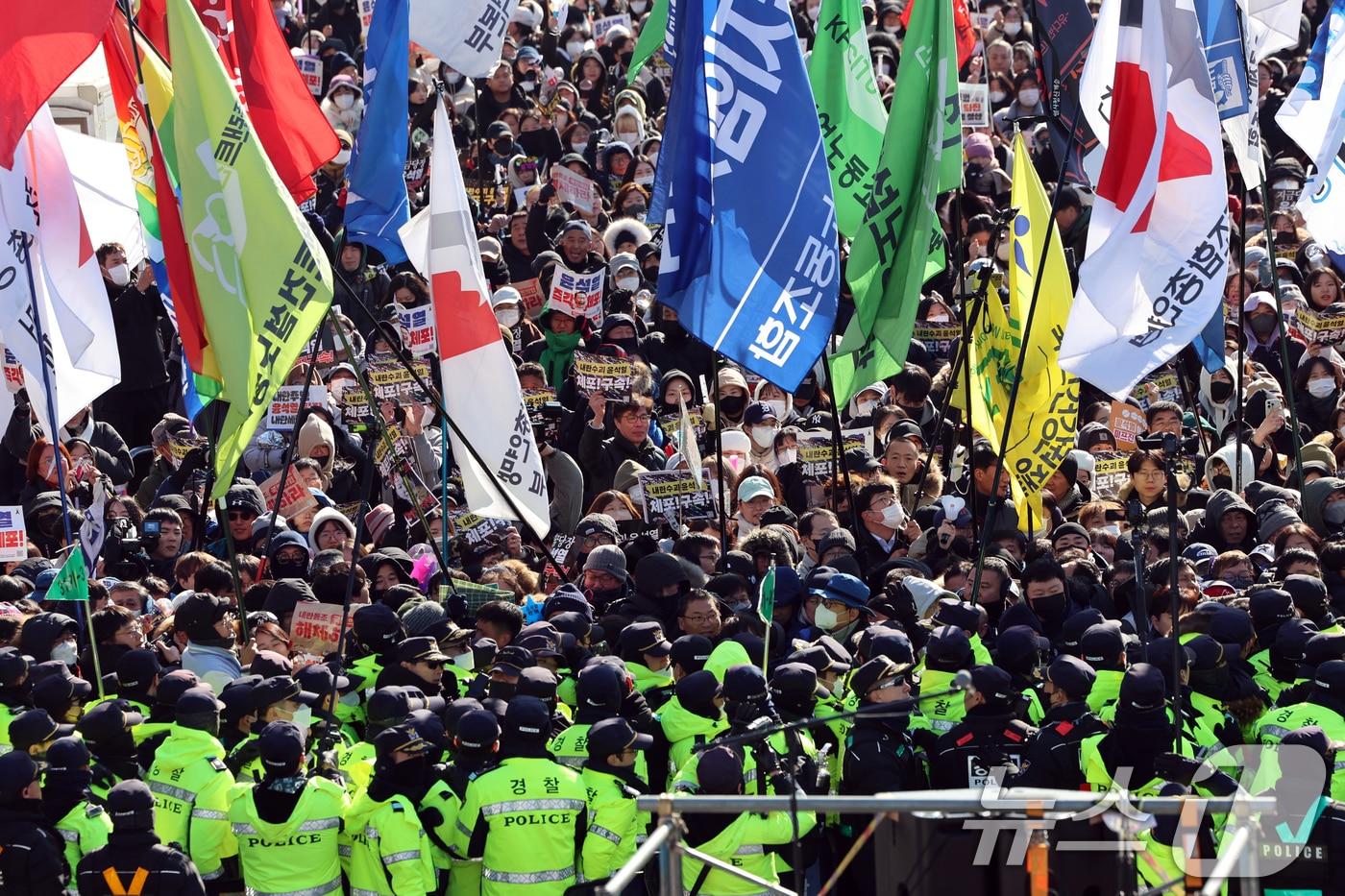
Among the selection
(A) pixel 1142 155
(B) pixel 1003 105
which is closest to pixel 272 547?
(A) pixel 1142 155

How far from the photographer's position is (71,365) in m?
11.8

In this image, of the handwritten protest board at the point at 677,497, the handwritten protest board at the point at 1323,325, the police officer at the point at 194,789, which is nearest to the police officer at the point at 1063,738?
the police officer at the point at 194,789

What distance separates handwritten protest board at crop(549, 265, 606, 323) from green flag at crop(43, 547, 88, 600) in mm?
5659

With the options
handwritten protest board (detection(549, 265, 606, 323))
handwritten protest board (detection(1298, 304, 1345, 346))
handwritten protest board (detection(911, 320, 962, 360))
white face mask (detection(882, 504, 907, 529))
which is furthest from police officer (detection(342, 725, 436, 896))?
handwritten protest board (detection(1298, 304, 1345, 346))

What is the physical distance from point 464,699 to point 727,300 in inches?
116

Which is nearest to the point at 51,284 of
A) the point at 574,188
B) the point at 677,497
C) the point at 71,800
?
the point at 71,800

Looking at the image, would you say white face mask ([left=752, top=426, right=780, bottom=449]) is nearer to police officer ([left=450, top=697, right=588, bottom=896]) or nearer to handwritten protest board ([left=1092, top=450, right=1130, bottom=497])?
handwritten protest board ([left=1092, top=450, right=1130, bottom=497])

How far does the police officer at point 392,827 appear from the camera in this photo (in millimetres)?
8805

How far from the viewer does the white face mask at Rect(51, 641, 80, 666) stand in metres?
10.8

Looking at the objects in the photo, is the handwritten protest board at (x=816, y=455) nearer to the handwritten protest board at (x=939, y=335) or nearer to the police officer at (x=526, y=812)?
the handwritten protest board at (x=939, y=335)

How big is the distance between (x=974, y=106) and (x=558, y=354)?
4.97 meters

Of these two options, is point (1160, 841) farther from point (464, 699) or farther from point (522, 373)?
point (522, 373)

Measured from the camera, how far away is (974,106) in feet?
61.2

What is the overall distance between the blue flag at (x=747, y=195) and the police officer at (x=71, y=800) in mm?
4040
